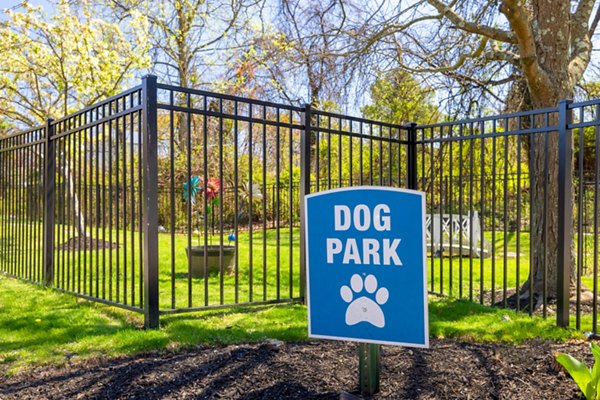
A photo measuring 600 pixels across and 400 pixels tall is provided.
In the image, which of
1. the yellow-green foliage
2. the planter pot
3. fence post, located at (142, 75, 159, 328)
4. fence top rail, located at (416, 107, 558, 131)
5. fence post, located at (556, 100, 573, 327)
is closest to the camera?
fence post, located at (142, 75, 159, 328)

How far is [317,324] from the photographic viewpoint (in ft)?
8.27

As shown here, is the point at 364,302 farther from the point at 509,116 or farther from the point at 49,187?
the point at 49,187

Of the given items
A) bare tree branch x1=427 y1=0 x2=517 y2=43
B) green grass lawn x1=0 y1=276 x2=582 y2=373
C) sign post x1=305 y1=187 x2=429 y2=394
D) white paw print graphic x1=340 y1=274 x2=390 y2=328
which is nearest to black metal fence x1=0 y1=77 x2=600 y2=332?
green grass lawn x1=0 y1=276 x2=582 y2=373

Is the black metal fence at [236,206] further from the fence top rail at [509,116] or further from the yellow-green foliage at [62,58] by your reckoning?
the yellow-green foliage at [62,58]

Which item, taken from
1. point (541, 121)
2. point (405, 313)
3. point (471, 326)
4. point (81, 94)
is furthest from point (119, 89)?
point (405, 313)

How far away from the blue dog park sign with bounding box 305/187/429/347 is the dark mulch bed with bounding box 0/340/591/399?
1.27 ft

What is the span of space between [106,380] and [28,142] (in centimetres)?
463

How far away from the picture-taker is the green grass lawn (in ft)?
11.7

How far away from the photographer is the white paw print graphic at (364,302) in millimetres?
2357

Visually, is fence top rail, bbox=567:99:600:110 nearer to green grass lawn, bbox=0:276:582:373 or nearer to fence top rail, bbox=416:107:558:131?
fence top rail, bbox=416:107:558:131

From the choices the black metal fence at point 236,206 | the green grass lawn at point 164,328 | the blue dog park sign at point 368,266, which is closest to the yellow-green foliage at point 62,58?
the black metal fence at point 236,206

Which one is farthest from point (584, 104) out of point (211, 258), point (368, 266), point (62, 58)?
point (62, 58)

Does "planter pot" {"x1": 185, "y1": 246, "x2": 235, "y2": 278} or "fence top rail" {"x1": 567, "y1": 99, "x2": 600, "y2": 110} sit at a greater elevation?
"fence top rail" {"x1": 567, "y1": 99, "x2": 600, "y2": 110}

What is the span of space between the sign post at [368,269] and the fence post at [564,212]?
2.41m
